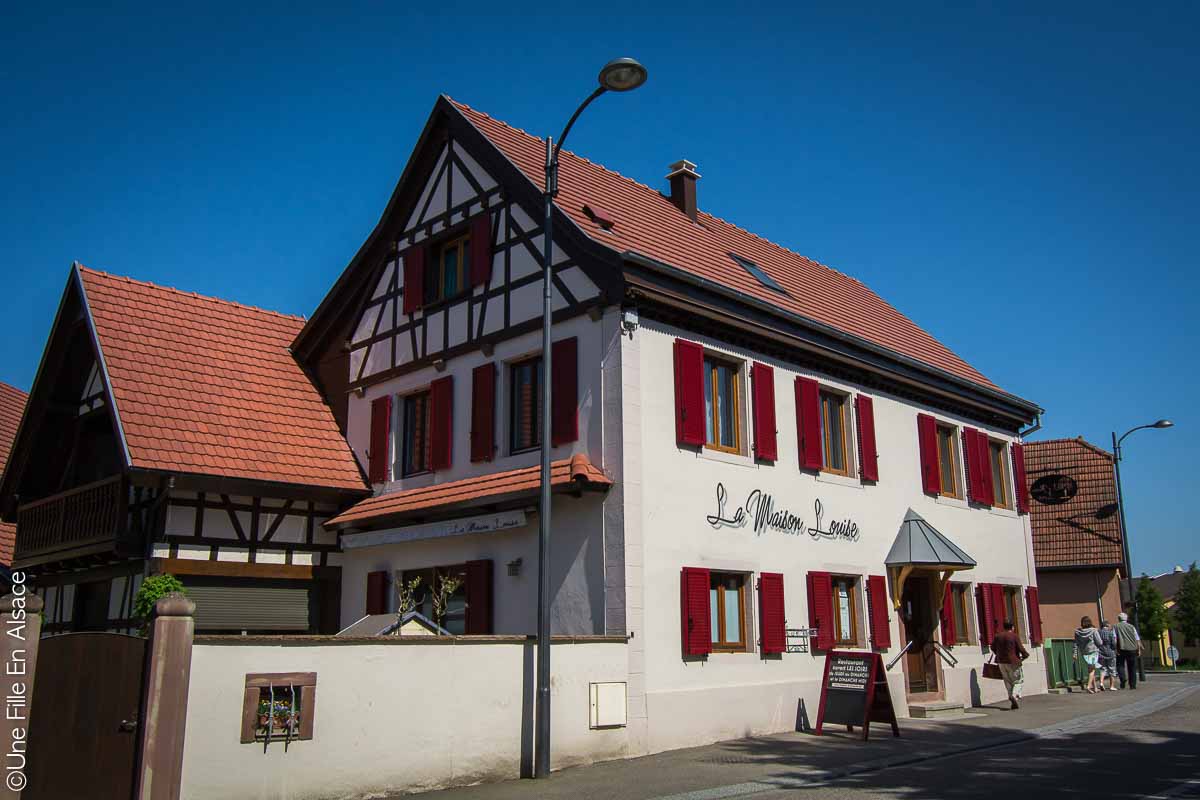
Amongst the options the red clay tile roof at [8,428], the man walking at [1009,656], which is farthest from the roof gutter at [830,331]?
the red clay tile roof at [8,428]

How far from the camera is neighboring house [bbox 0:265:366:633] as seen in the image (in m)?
16.7

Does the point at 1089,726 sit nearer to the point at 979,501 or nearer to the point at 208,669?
the point at 979,501

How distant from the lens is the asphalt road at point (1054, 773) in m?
9.75

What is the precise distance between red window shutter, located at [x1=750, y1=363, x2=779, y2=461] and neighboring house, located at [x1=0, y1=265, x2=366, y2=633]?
7370 millimetres

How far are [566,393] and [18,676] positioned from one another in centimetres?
770

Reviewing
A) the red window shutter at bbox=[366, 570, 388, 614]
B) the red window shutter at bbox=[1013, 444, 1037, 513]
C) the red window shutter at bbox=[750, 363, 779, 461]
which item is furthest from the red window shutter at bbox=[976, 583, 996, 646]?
the red window shutter at bbox=[366, 570, 388, 614]

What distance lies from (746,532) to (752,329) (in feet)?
10.4

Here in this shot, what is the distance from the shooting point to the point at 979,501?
2155 centimetres

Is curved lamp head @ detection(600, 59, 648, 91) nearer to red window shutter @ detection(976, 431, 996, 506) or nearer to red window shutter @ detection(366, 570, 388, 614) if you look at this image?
red window shutter @ detection(366, 570, 388, 614)

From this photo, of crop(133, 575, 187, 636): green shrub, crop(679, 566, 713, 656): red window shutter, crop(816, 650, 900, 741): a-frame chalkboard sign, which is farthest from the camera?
crop(133, 575, 187, 636): green shrub

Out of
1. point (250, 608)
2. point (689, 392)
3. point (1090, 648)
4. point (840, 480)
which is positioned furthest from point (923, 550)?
point (250, 608)

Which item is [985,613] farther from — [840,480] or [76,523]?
[76,523]

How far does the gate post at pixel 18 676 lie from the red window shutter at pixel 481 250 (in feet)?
28.8

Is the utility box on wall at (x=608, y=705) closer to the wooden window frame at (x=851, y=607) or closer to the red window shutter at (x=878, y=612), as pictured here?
the wooden window frame at (x=851, y=607)
